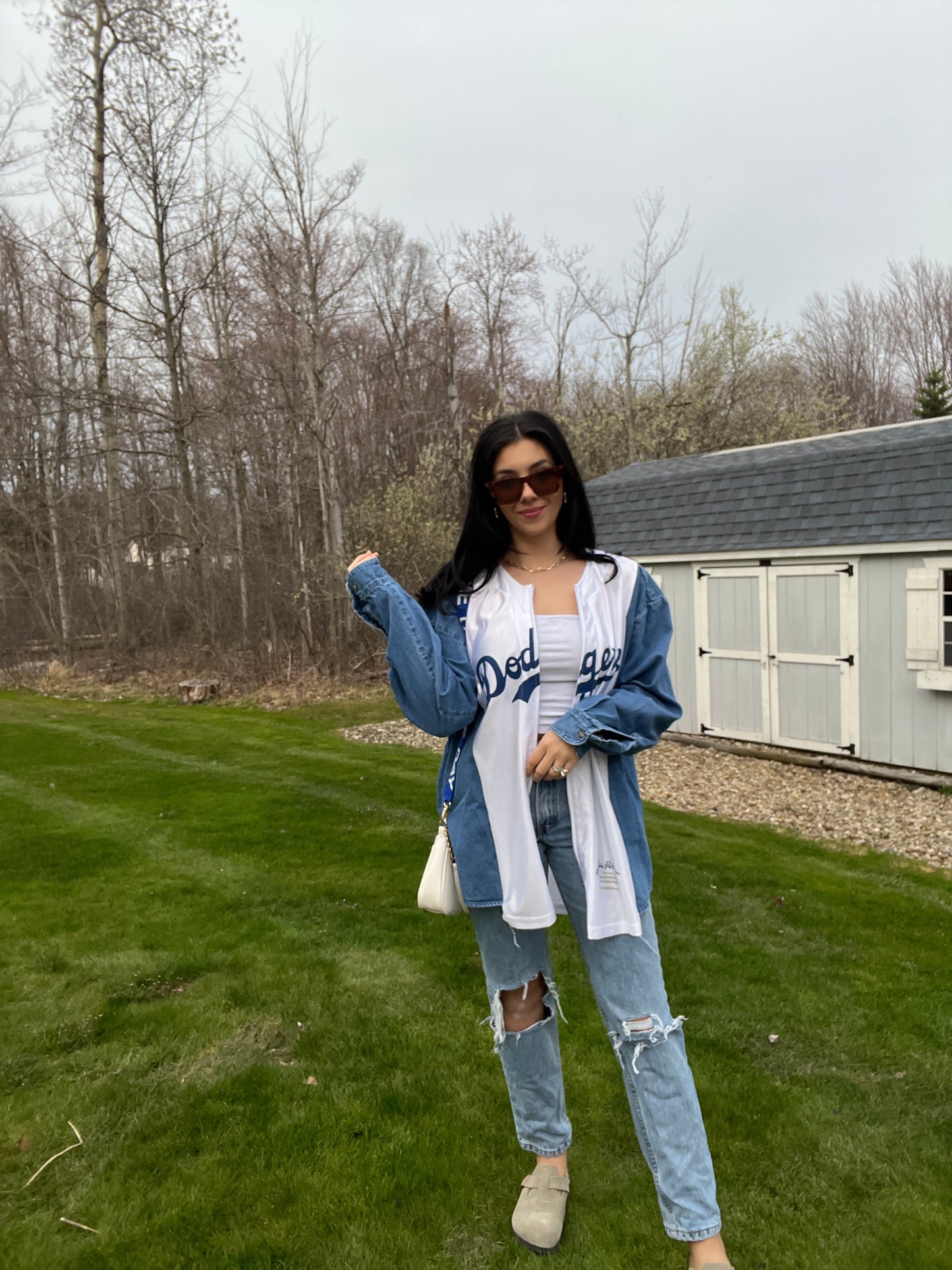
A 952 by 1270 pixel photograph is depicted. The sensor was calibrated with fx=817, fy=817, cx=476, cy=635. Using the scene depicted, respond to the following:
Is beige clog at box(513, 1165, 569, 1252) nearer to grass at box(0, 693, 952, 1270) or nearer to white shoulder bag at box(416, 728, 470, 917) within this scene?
grass at box(0, 693, 952, 1270)

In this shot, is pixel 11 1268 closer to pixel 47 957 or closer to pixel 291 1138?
pixel 291 1138

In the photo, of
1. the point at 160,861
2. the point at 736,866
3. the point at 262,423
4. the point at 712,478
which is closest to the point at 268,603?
the point at 262,423

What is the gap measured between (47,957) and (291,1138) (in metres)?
1.81

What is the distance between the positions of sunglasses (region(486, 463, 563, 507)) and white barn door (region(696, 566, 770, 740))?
6.69 metres

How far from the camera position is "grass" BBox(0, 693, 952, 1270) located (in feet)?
6.46

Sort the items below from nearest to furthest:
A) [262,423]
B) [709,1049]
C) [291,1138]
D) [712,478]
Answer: [291,1138] → [709,1049] → [712,478] → [262,423]

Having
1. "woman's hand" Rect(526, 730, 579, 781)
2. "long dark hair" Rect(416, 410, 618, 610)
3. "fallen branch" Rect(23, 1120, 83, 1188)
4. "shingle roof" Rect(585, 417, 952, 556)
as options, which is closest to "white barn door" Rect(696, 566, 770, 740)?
"shingle roof" Rect(585, 417, 952, 556)

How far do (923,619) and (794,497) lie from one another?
5.69 feet

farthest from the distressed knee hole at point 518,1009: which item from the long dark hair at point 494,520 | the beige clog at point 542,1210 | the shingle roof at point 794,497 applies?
the shingle roof at point 794,497

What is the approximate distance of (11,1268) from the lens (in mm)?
1885

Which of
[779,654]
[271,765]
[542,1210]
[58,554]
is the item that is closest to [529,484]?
[542,1210]

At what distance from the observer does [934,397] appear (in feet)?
75.3

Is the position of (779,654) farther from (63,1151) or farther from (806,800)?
(63,1151)

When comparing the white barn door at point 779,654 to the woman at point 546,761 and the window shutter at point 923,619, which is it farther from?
the woman at point 546,761
